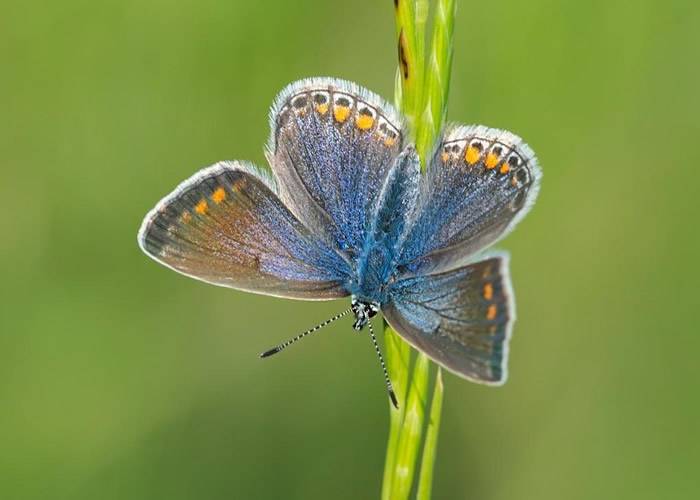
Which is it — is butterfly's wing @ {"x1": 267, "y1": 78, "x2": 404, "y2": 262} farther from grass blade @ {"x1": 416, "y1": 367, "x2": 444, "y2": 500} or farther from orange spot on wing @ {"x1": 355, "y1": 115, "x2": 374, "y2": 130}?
grass blade @ {"x1": 416, "y1": 367, "x2": 444, "y2": 500}

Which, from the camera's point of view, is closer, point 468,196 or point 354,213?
point 468,196

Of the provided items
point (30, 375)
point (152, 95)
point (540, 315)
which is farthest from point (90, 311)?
point (540, 315)

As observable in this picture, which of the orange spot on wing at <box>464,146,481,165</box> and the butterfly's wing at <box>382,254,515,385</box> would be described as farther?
the orange spot on wing at <box>464,146,481,165</box>

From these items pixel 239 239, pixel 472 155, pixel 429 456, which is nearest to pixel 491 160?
pixel 472 155

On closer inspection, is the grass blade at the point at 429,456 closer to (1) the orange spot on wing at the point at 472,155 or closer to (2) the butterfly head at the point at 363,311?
(2) the butterfly head at the point at 363,311

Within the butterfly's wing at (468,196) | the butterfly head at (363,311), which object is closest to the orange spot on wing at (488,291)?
the butterfly's wing at (468,196)

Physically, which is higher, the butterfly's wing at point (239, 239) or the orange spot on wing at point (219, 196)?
the orange spot on wing at point (219, 196)

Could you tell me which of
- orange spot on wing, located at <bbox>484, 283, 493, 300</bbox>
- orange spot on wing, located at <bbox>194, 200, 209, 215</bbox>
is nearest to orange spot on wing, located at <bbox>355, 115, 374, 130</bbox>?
orange spot on wing, located at <bbox>194, 200, 209, 215</bbox>

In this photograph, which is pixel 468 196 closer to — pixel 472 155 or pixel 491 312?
pixel 472 155
